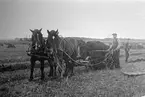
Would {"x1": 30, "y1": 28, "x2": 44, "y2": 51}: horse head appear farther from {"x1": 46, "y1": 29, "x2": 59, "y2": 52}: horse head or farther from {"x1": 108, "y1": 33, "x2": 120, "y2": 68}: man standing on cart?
{"x1": 108, "y1": 33, "x2": 120, "y2": 68}: man standing on cart

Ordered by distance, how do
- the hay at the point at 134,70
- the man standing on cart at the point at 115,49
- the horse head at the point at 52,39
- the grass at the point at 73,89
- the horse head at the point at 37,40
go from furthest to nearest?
the man standing on cart at the point at 115,49 < the hay at the point at 134,70 < the horse head at the point at 52,39 < the horse head at the point at 37,40 < the grass at the point at 73,89

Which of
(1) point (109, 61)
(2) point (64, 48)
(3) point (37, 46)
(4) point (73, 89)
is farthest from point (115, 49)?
(4) point (73, 89)

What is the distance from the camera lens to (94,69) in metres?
14.5

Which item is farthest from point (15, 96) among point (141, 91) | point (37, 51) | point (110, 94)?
point (141, 91)

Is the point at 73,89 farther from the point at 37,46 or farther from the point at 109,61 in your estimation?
the point at 109,61

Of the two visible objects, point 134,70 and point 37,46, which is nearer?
point 37,46

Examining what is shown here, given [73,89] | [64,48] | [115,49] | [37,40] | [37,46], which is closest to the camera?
[73,89]

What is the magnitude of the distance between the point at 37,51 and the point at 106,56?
21.5ft

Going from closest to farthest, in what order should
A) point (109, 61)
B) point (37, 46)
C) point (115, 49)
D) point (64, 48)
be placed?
point (37, 46), point (64, 48), point (115, 49), point (109, 61)

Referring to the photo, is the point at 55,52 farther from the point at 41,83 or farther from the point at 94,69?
the point at 94,69

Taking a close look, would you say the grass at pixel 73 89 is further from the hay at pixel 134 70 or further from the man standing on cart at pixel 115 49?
the man standing on cart at pixel 115 49

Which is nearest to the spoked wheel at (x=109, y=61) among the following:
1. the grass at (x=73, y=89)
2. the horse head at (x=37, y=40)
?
the grass at (x=73, y=89)

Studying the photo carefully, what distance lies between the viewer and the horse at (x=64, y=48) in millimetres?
10039

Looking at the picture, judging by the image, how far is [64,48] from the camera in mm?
11000
